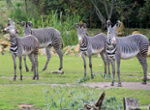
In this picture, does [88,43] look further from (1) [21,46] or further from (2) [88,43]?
(1) [21,46]

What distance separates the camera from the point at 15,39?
18.8m

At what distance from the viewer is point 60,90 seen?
14883mm

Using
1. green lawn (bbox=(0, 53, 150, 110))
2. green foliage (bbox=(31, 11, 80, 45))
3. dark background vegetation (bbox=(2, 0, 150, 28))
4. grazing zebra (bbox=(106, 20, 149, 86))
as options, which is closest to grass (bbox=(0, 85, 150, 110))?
green lawn (bbox=(0, 53, 150, 110))

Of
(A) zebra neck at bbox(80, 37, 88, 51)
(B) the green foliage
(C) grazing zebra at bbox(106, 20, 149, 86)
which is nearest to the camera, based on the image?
(C) grazing zebra at bbox(106, 20, 149, 86)

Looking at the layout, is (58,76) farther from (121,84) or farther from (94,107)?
(94,107)

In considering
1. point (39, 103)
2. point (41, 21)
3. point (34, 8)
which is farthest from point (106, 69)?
point (34, 8)

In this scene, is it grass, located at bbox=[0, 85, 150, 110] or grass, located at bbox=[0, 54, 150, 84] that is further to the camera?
grass, located at bbox=[0, 54, 150, 84]

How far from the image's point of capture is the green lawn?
39.2ft

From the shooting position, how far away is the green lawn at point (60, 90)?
11945 mm

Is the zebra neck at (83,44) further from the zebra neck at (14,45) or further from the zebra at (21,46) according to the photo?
the zebra neck at (14,45)

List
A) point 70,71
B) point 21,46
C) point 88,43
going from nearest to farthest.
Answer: point 21,46 < point 88,43 < point 70,71

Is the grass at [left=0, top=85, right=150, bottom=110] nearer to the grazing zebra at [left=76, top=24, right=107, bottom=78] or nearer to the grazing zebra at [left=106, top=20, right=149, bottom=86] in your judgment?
the grazing zebra at [left=106, top=20, right=149, bottom=86]

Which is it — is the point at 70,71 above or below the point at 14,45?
below

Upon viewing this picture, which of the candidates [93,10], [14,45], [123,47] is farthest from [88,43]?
[93,10]
